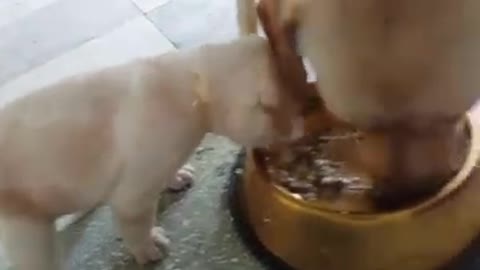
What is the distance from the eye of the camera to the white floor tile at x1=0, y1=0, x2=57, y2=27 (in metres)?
1.48

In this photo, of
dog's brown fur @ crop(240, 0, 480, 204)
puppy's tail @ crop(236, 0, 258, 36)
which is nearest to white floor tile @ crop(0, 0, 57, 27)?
puppy's tail @ crop(236, 0, 258, 36)

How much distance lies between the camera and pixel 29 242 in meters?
1.05

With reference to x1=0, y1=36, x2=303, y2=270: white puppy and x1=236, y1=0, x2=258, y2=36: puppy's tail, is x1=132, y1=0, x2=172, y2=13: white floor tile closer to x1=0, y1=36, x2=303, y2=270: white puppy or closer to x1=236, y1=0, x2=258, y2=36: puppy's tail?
x1=236, y1=0, x2=258, y2=36: puppy's tail

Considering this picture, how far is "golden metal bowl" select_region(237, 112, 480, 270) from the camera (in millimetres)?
1059

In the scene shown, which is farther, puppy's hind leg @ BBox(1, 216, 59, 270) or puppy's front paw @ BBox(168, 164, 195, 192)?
puppy's front paw @ BBox(168, 164, 195, 192)

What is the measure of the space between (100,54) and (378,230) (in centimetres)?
54

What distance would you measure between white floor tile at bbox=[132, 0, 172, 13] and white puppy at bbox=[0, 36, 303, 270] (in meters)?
0.44

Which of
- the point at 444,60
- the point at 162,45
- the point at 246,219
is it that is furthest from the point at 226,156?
the point at 444,60

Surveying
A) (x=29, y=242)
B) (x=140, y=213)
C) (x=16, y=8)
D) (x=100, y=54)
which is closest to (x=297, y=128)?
(x=140, y=213)

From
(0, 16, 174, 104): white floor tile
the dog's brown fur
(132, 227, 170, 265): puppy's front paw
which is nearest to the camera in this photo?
the dog's brown fur

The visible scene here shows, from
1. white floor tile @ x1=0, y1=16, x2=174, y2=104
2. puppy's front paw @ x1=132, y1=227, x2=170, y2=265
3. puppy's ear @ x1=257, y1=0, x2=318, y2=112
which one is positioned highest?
puppy's ear @ x1=257, y1=0, x2=318, y2=112

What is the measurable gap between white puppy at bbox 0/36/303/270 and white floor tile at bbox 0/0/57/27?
0.47m

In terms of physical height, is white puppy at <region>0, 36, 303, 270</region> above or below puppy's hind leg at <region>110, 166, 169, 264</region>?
Result: above

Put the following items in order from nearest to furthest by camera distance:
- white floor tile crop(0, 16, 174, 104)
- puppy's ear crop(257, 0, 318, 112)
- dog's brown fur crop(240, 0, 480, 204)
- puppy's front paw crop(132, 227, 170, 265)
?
1. dog's brown fur crop(240, 0, 480, 204)
2. puppy's ear crop(257, 0, 318, 112)
3. puppy's front paw crop(132, 227, 170, 265)
4. white floor tile crop(0, 16, 174, 104)
